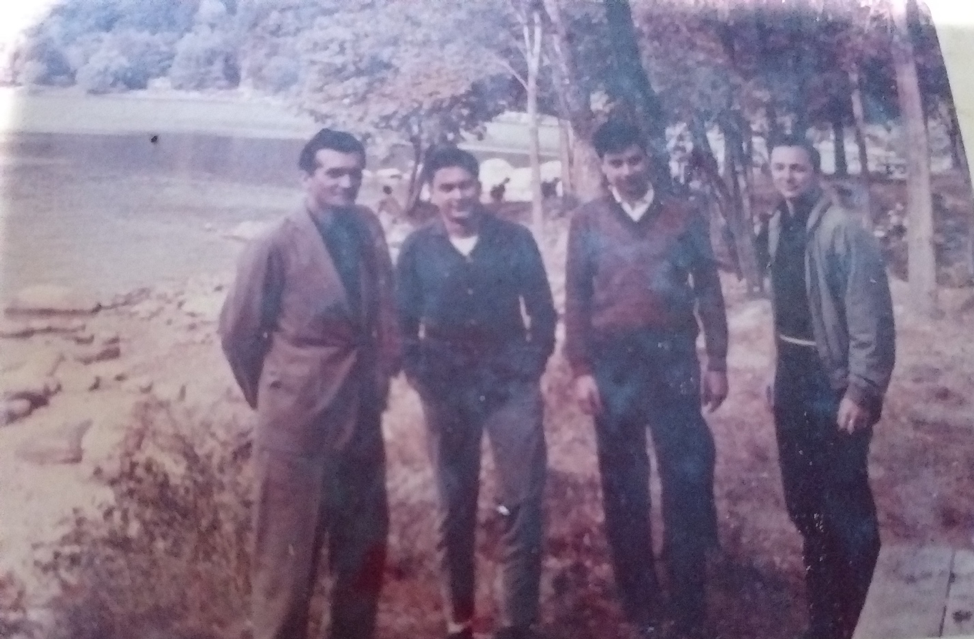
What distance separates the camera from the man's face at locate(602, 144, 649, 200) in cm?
283

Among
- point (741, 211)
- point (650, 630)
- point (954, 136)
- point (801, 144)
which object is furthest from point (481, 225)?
point (954, 136)

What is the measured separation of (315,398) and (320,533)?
12.7 inches

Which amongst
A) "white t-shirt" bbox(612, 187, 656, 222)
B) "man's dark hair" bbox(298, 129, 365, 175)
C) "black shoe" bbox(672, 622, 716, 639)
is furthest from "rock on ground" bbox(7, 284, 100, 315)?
"black shoe" bbox(672, 622, 716, 639)

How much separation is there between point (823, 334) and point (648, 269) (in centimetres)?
53

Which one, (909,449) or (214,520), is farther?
(909,449)

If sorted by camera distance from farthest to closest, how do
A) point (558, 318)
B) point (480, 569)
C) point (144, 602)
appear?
point (558, 318), point (480, 569), point (144, 602)

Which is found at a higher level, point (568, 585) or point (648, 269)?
point (648, 269)

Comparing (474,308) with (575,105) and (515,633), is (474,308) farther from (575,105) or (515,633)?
(515,633)

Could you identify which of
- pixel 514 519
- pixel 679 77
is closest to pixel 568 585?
pixel 514 519

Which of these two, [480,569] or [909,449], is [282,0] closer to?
[480,569]

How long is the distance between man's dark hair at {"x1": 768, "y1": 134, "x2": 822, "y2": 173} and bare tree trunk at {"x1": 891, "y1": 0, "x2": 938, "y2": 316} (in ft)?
0.96

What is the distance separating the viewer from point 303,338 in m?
2.52

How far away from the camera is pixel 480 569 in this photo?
2512 mm

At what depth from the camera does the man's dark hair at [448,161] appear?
270 cm
